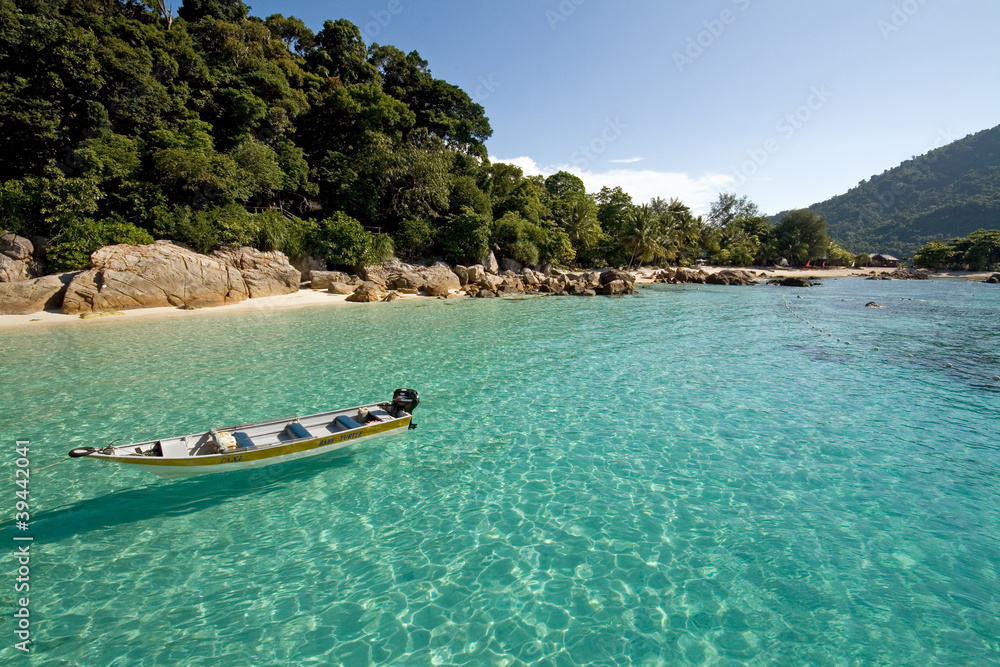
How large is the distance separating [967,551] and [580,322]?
19629mm

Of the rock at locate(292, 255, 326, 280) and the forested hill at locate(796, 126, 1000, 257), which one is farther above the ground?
the forested hill at locate(796, 126, 1000, 257)

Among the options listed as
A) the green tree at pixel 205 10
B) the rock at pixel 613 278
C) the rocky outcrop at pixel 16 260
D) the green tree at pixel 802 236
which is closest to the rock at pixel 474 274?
the rock at pixel 613 278

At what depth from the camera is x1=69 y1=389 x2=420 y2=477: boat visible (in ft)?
21.1

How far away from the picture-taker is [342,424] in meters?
8.46

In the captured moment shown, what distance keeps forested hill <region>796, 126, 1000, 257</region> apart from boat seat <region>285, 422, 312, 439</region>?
166149mm

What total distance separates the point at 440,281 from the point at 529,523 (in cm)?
3182

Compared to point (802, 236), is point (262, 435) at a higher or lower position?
lower

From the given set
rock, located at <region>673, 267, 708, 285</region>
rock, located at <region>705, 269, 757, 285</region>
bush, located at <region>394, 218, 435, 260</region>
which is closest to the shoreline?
bush, located at <region>394, 218, 435, 260</region>

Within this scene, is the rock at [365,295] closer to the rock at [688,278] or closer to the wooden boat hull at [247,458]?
the wooden boat hull at [247,458]

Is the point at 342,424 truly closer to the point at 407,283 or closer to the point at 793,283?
the point at 407,283

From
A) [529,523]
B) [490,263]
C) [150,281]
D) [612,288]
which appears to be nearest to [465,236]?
[490,263]

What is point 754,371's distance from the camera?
15.1 meters

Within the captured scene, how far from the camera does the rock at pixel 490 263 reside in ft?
144

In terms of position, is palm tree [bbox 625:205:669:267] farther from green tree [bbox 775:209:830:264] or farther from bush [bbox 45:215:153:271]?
bush [bbox 45:215:153:271]
